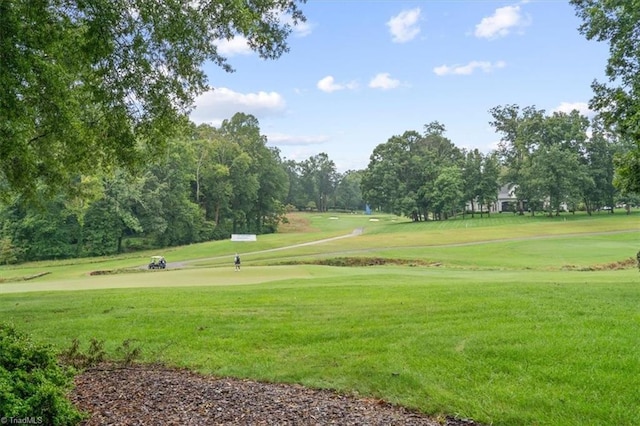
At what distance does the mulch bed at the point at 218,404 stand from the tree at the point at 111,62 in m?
4.11

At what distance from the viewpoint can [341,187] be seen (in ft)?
400

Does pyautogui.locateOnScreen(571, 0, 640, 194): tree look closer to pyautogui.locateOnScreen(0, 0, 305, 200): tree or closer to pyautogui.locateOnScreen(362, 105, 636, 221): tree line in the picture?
pyautogui.locateOnScreen(0, 0, 305, 200): tree

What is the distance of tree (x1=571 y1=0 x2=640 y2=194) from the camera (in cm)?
877

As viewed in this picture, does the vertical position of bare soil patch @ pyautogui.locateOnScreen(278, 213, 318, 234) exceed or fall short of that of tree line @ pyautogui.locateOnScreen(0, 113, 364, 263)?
it falls short

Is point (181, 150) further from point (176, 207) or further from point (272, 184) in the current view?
point (272, 184)

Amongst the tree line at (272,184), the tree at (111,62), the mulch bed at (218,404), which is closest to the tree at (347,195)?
the tree line at (272,184)

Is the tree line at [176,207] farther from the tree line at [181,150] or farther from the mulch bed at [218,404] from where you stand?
the mulch bed at [218,404]

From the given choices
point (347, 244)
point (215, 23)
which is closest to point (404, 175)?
point (347, 244)

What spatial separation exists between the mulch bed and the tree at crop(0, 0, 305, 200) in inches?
162

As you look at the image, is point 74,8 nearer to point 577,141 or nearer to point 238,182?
point 238,182

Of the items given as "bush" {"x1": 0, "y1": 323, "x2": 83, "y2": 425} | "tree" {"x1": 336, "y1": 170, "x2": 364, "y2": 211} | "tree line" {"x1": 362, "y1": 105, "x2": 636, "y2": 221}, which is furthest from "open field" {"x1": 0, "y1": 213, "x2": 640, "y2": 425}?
"tree" {"x1": 336, "y1": 170, "x2": 364, "y2": 211}

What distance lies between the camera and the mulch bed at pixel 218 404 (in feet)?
13.2

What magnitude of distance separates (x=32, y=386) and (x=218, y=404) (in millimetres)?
1673

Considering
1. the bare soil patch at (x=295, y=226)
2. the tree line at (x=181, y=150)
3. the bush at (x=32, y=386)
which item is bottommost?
the bare soil patch at (x=295, y=226)
